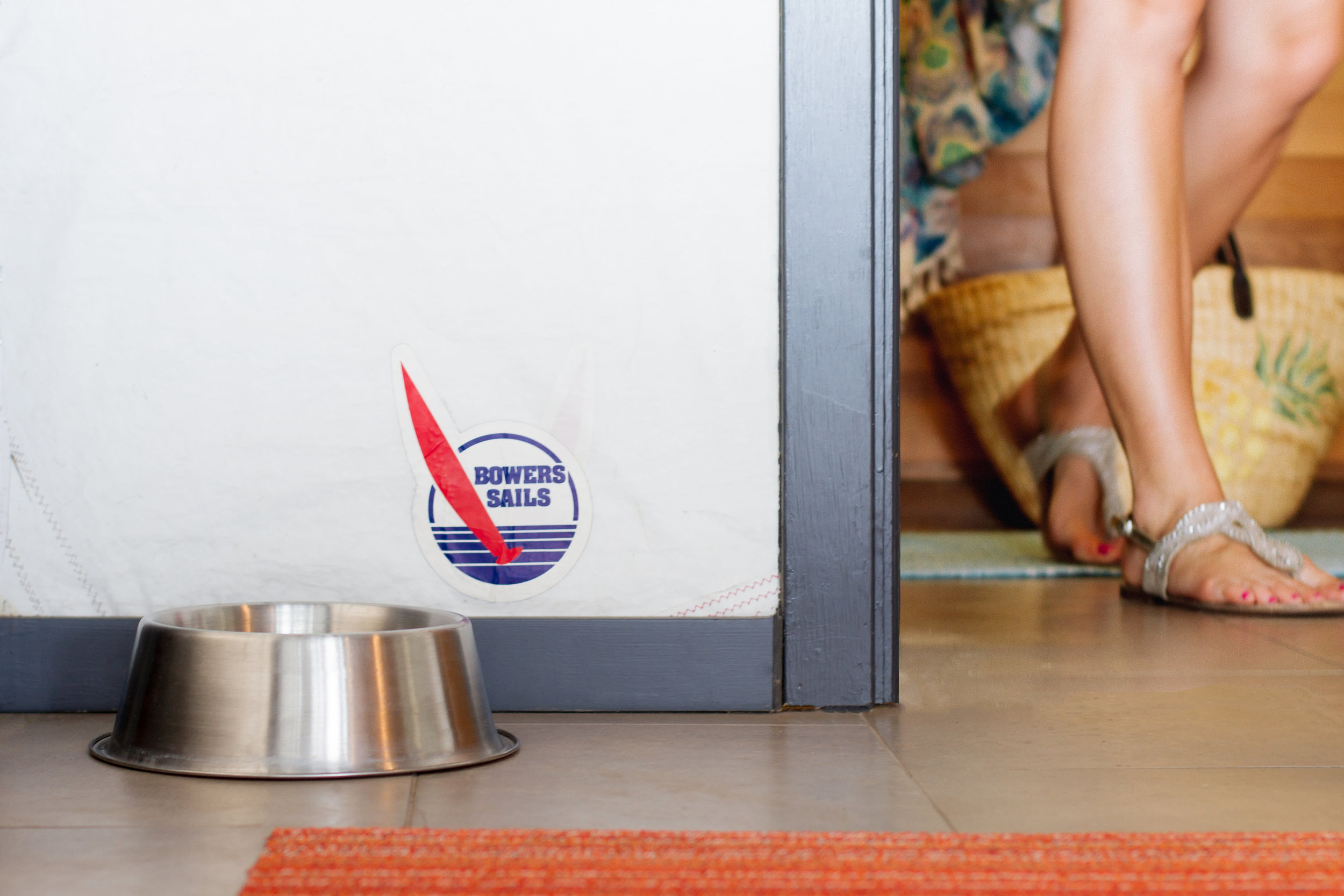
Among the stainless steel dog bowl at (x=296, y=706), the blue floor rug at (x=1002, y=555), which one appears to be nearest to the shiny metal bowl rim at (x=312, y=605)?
the stainless steel dog bowl at (x=296, y=706)

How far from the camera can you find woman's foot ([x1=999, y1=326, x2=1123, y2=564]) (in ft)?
5.79

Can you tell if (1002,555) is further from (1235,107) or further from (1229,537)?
(1235,107)

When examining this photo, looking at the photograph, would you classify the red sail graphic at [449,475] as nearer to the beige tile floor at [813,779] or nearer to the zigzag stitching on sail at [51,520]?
the beige tile floor at [813,779]

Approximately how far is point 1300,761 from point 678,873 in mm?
435

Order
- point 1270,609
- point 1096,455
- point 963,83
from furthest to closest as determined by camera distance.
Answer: point 963,83, point 1096,455, point 1270,609

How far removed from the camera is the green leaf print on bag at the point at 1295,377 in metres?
2.15

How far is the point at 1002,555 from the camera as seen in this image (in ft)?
6.20

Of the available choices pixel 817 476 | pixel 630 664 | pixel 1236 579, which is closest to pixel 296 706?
pixel 630 664

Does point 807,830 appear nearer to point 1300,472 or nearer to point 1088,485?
point 1088,485

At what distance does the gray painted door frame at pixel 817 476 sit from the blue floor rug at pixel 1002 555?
0.80 m

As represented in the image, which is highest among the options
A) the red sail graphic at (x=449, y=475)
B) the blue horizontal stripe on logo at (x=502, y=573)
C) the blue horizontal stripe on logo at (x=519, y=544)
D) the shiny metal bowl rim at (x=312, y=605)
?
the red sail graphic at (x=449, y=475)

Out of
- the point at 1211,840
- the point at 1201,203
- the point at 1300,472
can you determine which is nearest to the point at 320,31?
the point at 1211,840

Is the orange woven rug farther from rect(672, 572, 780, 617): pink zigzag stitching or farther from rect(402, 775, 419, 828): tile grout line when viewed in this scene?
rect(672, 572, 780, 617): pink zigzag stitching

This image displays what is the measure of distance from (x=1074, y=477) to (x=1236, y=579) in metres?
0.52
